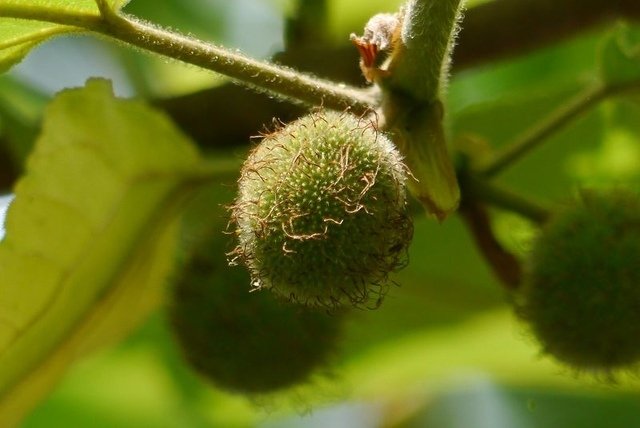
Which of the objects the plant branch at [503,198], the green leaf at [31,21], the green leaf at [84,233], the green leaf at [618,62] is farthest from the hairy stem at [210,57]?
the green leaf at [618,62]

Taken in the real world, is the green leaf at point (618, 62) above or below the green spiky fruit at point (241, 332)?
above

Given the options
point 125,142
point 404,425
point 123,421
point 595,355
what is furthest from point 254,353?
point 404,425

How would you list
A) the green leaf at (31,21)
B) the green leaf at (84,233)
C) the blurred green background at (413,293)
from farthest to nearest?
the blurred green background at (413,293), the green leaf at (84,233), the green leaf at (31,21)

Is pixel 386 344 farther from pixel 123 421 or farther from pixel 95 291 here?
pixel 95 291

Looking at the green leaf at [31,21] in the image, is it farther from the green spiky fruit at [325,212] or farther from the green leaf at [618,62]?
the green leaf at [618,62]

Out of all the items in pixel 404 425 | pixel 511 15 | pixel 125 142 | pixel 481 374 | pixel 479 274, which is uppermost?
pixel 511 15

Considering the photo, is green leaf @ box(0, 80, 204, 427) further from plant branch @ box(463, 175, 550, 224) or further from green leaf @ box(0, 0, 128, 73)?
plant branch @ box(463, 175, 550, 224)
